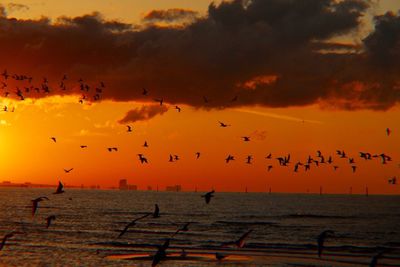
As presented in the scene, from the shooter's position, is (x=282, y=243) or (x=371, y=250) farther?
(x=282, y=243)

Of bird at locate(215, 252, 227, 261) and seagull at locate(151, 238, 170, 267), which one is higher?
seagull at locate(151, 238, 170, 267)

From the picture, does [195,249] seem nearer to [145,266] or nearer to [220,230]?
[145,266]

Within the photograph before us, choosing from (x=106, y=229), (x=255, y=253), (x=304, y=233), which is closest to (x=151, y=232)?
(x=106, y=229)

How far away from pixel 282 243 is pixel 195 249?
17508 millimetres

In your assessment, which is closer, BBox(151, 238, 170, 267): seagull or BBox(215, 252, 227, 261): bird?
BBox(151, 238, 170, 267): seagull

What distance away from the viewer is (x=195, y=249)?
8288cm

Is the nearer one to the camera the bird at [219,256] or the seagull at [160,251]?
the seagull at [160,251]

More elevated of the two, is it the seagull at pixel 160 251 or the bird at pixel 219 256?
the seagull at pixel 160 251

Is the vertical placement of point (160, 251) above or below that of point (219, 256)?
above

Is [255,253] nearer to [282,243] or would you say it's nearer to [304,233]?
[282,243]

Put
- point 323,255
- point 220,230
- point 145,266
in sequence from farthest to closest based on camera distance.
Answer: point 220,230 < point 323,255 < point 145,266

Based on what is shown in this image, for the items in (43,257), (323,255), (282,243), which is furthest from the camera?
(282,243)

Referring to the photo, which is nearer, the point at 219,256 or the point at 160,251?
the point at 160,251

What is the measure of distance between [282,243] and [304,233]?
74.2 ft
